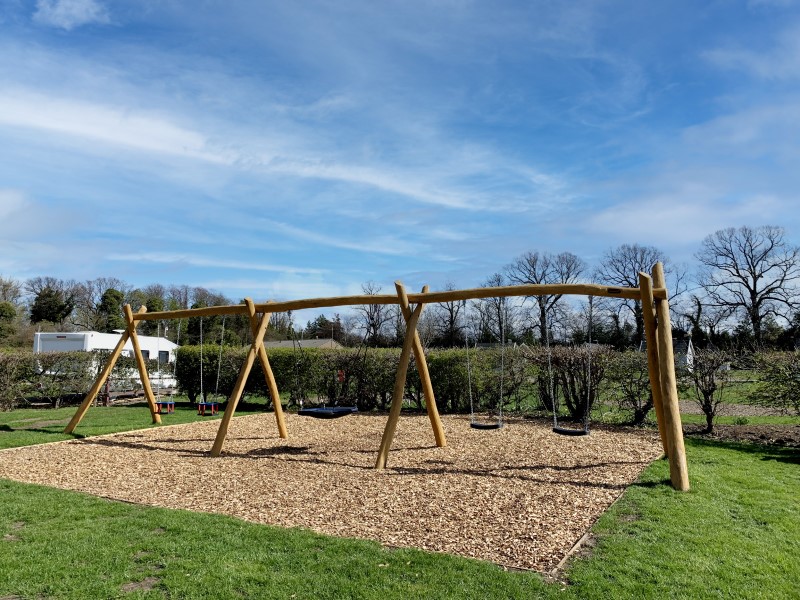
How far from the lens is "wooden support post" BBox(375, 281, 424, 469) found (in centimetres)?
755

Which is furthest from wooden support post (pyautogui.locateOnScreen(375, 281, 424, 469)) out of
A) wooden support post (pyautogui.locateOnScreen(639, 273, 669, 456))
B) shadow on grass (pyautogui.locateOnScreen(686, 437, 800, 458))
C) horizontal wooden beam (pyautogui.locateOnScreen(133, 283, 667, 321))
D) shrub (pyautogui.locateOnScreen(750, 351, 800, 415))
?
shrub (pyautogui.locateOnScreen(750, 351, 800, 415))

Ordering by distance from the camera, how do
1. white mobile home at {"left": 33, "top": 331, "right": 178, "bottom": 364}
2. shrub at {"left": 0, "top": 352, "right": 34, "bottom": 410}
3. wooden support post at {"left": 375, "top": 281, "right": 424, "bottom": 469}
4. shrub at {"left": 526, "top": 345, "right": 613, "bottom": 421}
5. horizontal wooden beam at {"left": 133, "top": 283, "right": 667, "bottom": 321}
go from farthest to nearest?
white mobile home at {"left": 33, "top": 331, "right": 178, "bottom": 364} < shrub at {"left": 0, "top": 352, "right": 34, "bottom": 410} < shrub at {"left": 526, "top": 345, "right": 613, "bottom": 421} < wooden support post at {"left": 375, "top": 281, "right": 424, "bottom": 469} < horizontal wooden beam at {"left": 133, "top": 283, "right": 667, "bottom": 321}

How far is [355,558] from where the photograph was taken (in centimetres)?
418

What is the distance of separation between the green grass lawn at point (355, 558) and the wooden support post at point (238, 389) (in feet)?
9.17

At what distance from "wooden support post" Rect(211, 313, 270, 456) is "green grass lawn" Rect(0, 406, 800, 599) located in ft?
9.17

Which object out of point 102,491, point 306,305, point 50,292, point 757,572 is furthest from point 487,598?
point 50,292

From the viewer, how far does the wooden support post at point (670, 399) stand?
6.10 meters

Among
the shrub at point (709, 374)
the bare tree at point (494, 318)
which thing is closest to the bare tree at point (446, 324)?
the bare tree at point (494, 318)

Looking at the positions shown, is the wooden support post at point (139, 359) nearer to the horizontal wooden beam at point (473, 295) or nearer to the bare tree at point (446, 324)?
the horizontal wooden beam at point (473, 295)

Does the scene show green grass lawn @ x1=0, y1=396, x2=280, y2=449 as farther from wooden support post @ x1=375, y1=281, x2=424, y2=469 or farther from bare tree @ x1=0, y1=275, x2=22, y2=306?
bare tree @ x1=0, y1=275, x2=22, y2=306

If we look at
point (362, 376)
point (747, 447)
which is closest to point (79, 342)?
point (362, 376)

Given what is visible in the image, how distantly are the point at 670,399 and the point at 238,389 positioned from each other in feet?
20.2

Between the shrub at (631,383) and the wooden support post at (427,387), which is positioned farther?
the shrub at (631,383)

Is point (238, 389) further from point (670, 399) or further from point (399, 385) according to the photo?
point (670, 399)
